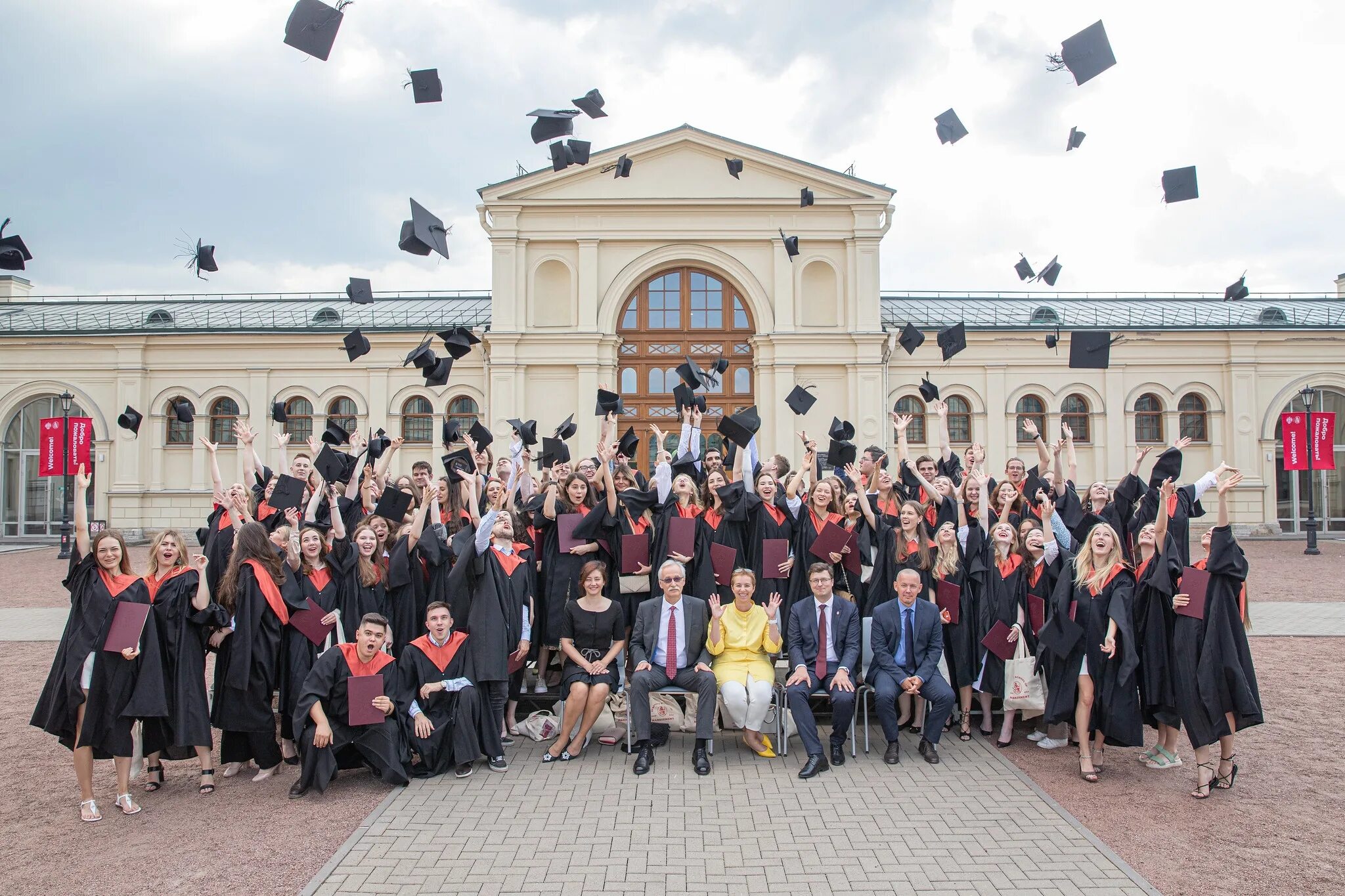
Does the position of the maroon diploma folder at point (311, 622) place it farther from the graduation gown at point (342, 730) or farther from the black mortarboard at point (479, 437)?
the black mortarboard at point (479, 437)

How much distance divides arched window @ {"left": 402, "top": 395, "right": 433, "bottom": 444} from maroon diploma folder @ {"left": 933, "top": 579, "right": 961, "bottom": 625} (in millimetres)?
19893

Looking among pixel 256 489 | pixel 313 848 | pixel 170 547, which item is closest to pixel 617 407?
pixel 256 489

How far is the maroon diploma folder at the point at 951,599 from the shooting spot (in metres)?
7.29

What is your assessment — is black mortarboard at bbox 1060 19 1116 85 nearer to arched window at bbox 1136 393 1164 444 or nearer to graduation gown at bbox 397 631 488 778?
graduation gown at bbox 397 631 488 778

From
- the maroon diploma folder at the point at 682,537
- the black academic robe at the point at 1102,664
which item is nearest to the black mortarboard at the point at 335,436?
the maroon diploma folder at the point at 682,537

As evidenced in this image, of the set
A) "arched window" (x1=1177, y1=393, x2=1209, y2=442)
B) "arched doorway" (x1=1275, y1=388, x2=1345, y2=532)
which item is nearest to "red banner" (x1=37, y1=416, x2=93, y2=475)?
"arched window" (x1=1177, y1=393, x2=1209, y2=442)

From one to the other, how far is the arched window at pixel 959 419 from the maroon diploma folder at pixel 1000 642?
19030mm

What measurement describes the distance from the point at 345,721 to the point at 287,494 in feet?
7.74

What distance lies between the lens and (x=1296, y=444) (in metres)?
24.0

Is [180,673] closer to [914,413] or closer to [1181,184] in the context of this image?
[1181,184]

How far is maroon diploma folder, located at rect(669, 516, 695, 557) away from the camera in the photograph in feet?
25.3

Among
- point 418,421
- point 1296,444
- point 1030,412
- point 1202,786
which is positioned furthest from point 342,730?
point 1296,444

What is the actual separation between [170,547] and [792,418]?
1804 cm

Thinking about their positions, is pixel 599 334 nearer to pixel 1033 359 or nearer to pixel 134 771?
pixel 1033 359
